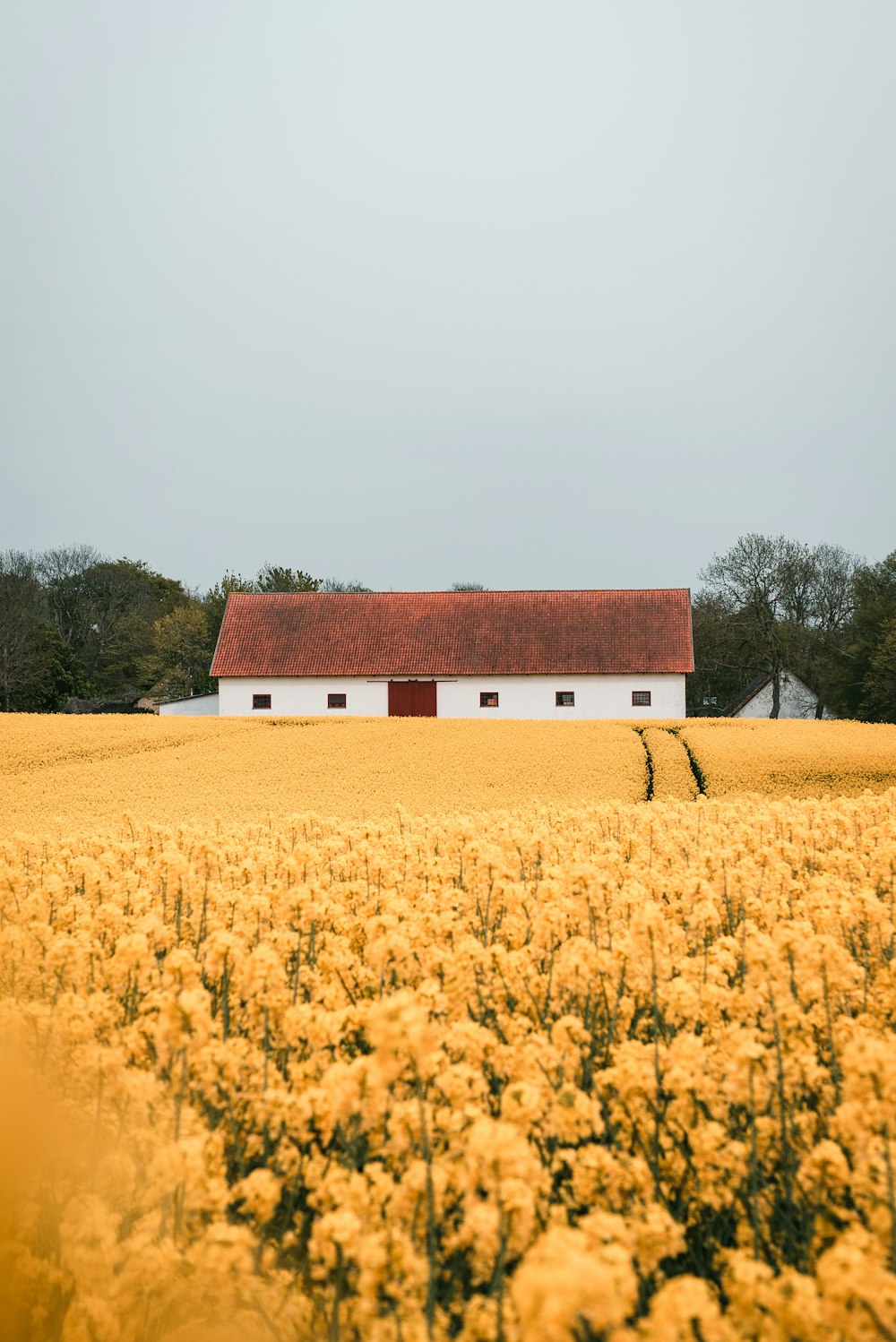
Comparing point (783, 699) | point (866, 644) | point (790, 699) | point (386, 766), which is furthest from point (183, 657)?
point (866, 644)

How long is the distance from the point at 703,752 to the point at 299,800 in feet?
→ 26.4

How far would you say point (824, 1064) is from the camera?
310 cm

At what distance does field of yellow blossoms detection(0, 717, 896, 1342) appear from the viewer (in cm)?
180

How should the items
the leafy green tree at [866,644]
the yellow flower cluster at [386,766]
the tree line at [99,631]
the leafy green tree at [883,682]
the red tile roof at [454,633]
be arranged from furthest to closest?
the tree line at [99,631]
the leafy green tree at [866,644]
the leafy green tree at [883,682]
the red tile roof at [454,633]
the yellow flower cluster at [386,766]

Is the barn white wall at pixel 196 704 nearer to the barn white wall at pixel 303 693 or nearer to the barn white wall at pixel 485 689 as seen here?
the barn white wall at pixel 485 689

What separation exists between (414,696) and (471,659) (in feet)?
9.28

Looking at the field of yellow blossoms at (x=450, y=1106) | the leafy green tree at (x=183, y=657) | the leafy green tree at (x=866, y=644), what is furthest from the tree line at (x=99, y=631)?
the field of yellow blossoms at (x=450, y=1106)

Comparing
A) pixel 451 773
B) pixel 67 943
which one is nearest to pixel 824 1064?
pixel 67 943

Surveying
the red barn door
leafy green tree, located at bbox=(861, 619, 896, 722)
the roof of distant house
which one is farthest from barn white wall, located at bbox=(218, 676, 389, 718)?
the roof of distant house

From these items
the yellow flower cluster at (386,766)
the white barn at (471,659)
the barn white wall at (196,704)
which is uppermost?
the white barn at (471,659)

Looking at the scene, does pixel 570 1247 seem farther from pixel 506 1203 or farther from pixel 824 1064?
pixel 824 1064

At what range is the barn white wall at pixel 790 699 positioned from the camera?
45.7m

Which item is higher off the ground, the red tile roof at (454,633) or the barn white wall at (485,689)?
the red tile roof at (454,633)

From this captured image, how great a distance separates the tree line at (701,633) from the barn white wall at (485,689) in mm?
14152
